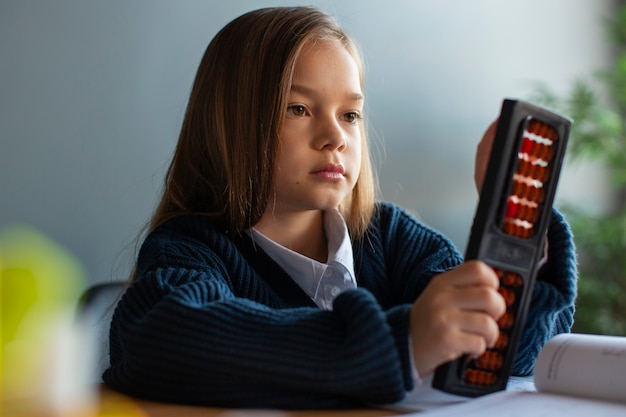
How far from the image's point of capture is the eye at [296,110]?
86 cm

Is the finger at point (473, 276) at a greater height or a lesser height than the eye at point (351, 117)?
lesser

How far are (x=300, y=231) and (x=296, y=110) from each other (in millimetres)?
164

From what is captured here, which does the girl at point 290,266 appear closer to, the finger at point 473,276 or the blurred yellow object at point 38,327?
the finger at point 473,276

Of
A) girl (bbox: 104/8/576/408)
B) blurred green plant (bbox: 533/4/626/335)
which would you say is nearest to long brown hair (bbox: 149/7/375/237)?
girl (bbox: 104/8/576/408)

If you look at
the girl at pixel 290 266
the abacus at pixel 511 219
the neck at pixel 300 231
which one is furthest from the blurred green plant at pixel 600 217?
the abacus at pixel 511 219

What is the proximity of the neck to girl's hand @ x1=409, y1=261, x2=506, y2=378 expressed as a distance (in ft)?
1.30

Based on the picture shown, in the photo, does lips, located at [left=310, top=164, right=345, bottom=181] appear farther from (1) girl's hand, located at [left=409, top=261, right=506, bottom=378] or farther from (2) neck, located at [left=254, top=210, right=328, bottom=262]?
(1) girl's hand, located at [left=409, top=261, right=506, bottom=378]

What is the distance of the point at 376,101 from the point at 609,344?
1.20m

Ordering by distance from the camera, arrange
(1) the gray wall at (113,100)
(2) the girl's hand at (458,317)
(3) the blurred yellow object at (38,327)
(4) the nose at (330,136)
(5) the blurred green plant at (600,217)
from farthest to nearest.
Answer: (5) the blurred green plant at (600,217) → (1) the gray wall at (113,100) → (4) the nose at (330,136) → (2) the girl's hand at (458,317) → (3) the blurred yellow object at (38,327)

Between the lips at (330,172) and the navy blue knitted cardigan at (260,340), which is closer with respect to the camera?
the navy blue knitted cardigan at (260,340)

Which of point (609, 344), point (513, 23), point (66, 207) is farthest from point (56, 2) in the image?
point (513, 23)

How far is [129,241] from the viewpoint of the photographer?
1369mm

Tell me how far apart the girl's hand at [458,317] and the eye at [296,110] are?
14.1 inches

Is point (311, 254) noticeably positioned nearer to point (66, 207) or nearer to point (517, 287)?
point (517, 287)
